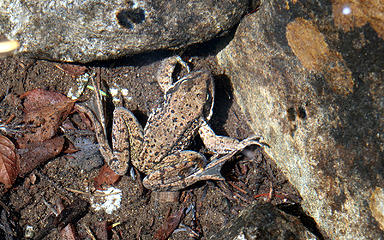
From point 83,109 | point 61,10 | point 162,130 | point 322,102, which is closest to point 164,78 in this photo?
point 162,130

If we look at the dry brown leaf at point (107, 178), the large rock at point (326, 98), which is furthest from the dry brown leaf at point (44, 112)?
the large rock at point (326, 98)

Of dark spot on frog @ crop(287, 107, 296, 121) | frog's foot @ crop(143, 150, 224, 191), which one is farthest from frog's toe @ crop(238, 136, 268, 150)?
dark spot on frog @ crop(287, 107, 296, 121)

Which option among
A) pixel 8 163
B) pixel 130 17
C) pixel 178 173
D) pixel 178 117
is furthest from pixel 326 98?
pixel 8 163

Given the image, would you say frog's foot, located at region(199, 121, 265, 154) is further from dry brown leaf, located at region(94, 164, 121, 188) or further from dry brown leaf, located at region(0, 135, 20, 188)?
dry brown leaf, located at region(0, 135, 20, 188)

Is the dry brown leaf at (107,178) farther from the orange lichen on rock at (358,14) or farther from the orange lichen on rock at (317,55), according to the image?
the orange lichen on rock at (358,14)

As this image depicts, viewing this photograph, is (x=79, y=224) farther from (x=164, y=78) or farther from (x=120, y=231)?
(x=164, y=78)

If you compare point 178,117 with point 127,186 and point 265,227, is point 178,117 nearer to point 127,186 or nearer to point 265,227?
point 127,186

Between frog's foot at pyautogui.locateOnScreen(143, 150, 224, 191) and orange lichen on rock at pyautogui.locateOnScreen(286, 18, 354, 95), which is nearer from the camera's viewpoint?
orange lichen on rock at pyautogui.locateOnScreen(286, 18, 354, 95)
